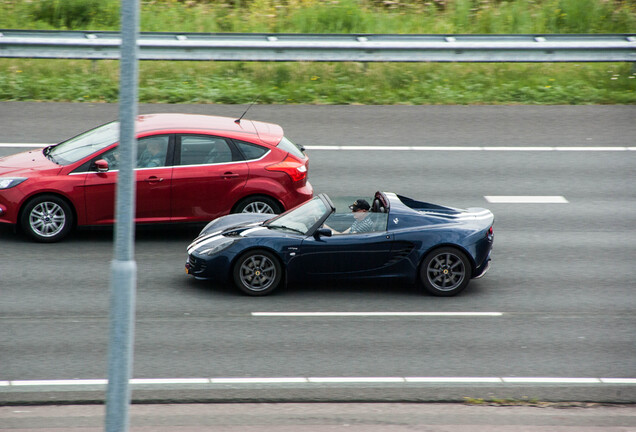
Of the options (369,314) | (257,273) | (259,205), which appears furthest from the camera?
(259,205)

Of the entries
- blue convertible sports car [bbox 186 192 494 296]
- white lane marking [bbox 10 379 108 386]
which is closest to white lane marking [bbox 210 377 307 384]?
white lane marking [bbox 10 379 108 386]

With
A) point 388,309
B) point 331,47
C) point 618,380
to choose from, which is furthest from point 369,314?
point 331,47

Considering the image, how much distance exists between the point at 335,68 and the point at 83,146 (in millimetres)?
8511

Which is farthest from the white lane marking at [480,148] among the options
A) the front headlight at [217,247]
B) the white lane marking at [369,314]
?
the white lane marking at [369,314]

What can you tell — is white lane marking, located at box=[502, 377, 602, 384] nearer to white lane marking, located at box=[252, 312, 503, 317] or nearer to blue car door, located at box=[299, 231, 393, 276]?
white lane marking, located at box=[252, 312, 503, 317]

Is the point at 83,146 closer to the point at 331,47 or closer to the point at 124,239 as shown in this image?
the point at 124,239

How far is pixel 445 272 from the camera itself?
10.6 meters

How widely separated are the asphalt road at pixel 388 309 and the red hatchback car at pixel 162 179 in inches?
19.3

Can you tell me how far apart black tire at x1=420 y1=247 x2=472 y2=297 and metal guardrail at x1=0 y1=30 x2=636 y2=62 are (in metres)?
9.24

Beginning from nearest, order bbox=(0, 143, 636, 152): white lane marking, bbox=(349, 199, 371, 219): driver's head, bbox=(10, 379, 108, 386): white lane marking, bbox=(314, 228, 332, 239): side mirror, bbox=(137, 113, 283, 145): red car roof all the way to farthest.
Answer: bbox=(10, 379, 108, 386): white lane marking, bbox=(314, 228, 332, 239): side mirror, bbox=(349, 199, 371, 219): driver's head, bbox=(137, 113, 283, 145): red car roof, bbox=(0, 143, 636, 152): white lane marking

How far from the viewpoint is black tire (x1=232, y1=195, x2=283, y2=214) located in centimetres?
1216

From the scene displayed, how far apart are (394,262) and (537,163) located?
6.11 m

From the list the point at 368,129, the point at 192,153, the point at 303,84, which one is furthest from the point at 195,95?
the point at 192,153

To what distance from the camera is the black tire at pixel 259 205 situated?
12.2 metres
